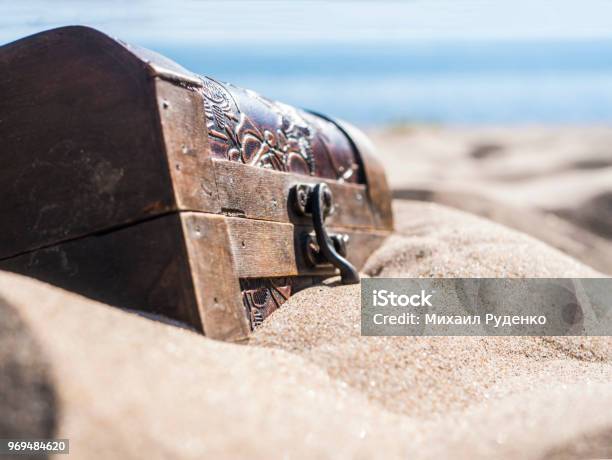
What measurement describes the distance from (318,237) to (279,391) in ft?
2.89

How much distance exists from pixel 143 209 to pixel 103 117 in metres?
0.28

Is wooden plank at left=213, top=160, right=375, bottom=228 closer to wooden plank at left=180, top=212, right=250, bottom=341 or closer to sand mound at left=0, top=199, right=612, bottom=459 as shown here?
wooden plank at left=180, top=212, right=250, bottom=341

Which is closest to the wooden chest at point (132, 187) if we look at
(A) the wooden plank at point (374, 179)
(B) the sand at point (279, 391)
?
(B) the sand at point (279, 391)

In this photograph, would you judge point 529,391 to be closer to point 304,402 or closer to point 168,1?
point 304,402

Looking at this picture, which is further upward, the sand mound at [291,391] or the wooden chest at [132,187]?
the wooden chest at [132,187]

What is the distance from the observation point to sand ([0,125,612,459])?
3.76ft

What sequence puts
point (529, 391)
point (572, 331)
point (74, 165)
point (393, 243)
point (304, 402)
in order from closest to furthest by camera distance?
point (304, 402) → point (529, 391) → point (74, 165) → point (572, 331) → point (393, 243)

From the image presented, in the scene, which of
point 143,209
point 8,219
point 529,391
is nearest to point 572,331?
point 529,391

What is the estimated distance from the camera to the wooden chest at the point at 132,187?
1.63 metres

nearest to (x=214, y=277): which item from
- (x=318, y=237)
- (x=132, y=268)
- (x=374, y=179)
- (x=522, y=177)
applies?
(x=132, y=268)

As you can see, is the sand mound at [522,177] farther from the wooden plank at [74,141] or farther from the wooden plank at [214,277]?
the wooden plank at [74,141]

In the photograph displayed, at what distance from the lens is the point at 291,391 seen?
139 cm

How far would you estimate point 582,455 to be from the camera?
1.25 meters

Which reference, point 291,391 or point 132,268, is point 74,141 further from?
point 291,391
